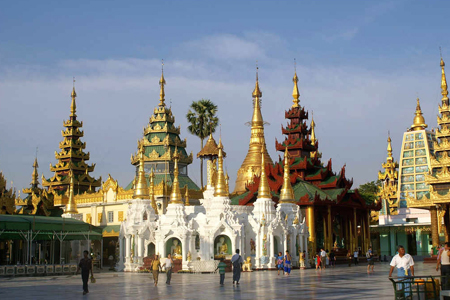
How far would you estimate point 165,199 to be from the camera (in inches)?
2158

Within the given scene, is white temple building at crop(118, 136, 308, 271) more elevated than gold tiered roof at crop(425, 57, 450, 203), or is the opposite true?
gold tiered roof at crop(425, 57, 450, 203)

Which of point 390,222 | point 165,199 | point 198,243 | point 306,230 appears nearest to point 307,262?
point 306,230

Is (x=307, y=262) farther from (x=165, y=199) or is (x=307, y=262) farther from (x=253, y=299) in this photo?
(x=253, y=299)

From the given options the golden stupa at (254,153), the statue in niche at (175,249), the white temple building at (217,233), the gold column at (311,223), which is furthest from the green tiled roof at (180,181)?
the statue in niche at (175,249)

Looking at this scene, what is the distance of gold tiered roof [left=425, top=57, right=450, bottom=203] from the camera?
1837 inches

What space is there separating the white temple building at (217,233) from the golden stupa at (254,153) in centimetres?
2343

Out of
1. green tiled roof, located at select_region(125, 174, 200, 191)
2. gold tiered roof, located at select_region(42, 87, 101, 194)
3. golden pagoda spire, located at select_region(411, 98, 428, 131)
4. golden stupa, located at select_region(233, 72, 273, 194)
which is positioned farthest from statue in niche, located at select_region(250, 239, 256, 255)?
golden pagoda spire, located at select_region(411, 98, 428, 131)

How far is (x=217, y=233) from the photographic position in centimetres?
3750

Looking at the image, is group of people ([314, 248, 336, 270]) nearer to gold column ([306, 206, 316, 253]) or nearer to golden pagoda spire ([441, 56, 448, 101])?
gold column ([306, 206, 316, 253])

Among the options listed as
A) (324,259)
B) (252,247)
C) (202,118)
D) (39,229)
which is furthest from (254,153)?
(39,229)

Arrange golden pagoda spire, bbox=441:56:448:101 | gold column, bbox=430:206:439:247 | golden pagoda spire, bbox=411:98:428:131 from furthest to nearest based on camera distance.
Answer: golden pagoda spire, bbox=411:98:428:131
golden pagoda spire, bbox=441:56:448:101
gold column, bbox=430:206:439:247

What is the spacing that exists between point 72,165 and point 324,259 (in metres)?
37.1

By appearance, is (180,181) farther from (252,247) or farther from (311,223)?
(252,247)

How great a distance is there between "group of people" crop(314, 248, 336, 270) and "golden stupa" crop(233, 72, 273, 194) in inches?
809
